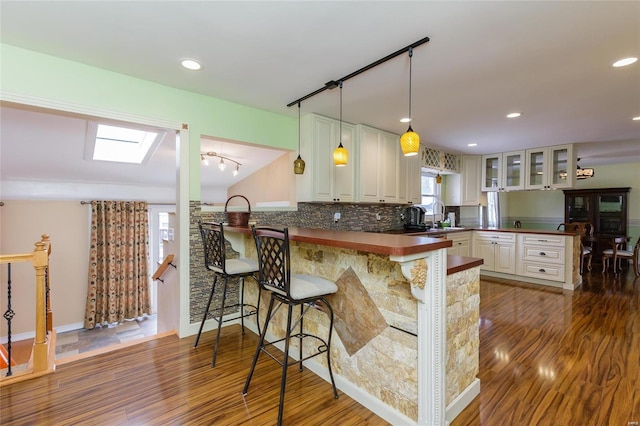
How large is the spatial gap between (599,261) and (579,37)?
6.88m

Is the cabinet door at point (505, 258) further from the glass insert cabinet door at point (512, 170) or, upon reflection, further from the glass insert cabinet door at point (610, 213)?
the glass insert cabinet door at point (610, 213)

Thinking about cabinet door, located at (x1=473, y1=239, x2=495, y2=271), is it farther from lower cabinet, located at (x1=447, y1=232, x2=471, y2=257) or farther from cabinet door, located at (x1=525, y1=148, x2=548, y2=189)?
cabinet door, located at (x1=525, y1=148, x2=548, y2=189)

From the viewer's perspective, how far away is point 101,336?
5238 mm

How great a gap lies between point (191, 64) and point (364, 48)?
4.34ft

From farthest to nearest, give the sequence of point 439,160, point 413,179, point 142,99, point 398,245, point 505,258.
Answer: point 439,160 < point 505,258 < point 413,179 < point 142,99 < point 398,245

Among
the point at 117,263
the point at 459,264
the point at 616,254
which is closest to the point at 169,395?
the point at 459,264

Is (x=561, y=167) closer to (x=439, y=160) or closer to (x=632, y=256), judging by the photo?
(x=439, y=160)

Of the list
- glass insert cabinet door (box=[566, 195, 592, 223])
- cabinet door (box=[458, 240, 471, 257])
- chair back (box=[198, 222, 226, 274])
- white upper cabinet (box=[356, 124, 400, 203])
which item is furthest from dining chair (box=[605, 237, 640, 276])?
chair back (box=[198, 222, 226, 274])

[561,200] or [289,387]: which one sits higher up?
[561,200]

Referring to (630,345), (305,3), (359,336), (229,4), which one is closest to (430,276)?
(359,336)

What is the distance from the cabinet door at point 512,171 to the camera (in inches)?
213

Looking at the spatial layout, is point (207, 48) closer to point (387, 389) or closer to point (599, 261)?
point (387, 389)

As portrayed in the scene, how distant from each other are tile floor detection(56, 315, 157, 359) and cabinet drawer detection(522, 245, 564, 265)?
6809 millimetres

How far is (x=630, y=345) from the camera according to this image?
259 cm
